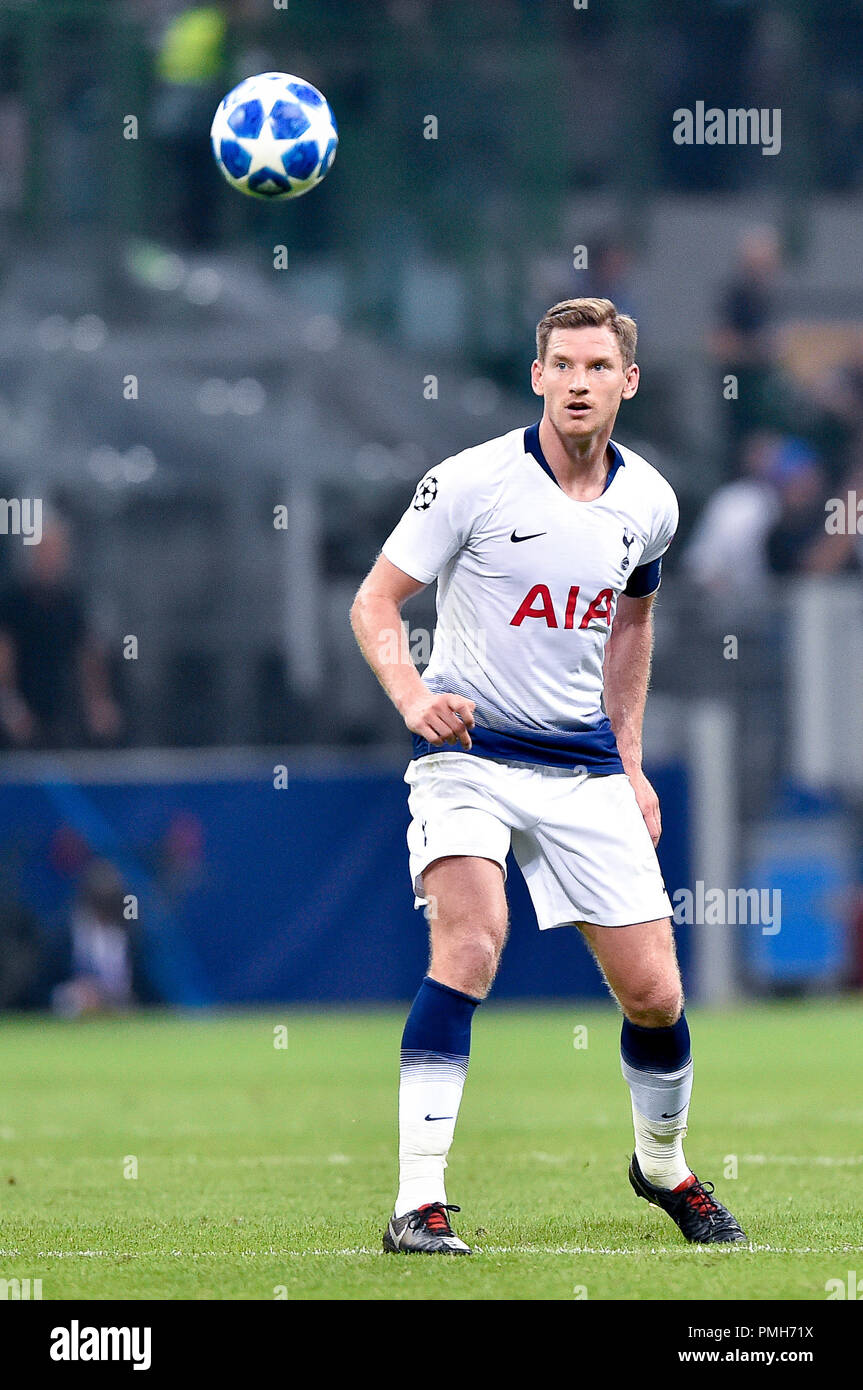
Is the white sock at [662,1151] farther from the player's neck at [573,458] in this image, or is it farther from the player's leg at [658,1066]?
the player's neck at [573,458]

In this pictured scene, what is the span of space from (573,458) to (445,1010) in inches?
57.9

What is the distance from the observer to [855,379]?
66.2 feet

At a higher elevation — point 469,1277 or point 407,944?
point 469,1277

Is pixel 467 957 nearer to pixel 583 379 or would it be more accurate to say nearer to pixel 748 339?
pixel 583 379

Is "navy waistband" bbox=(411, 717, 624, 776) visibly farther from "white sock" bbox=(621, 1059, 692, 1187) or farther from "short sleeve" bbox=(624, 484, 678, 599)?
"white sock" bbox=(621, 1059, 692, 1187)

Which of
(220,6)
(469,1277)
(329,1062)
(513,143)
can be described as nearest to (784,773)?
(329,1062)

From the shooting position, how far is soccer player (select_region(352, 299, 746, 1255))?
5.66 metres

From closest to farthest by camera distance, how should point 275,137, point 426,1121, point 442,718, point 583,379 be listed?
point 442,718 < point 426,1121 < point 583,379 < point 275,137

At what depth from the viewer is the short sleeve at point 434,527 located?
5.78 m

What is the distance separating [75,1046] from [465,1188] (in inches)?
258

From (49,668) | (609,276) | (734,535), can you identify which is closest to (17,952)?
(49,668)

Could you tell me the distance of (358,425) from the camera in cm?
1800

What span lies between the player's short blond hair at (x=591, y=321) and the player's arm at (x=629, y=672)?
76cm

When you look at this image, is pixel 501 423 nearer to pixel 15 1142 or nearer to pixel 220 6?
pixel 220 6
